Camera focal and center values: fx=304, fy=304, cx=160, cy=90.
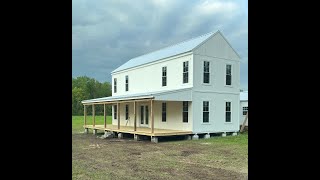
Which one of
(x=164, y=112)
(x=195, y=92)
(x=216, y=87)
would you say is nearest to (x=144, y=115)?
(x=164, y=112)

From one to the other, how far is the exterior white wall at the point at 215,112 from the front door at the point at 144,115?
4625 mm

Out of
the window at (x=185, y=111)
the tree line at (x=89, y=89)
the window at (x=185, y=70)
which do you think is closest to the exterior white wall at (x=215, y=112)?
the window at (x=185, y=111)

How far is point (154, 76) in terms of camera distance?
19.1m

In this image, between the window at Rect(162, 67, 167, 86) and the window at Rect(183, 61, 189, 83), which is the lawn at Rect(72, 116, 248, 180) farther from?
the window at Rect(162, 67, 167, 86)

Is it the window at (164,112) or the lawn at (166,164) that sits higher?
the window at (164,112)

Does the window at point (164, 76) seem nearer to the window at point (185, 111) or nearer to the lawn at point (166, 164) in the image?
the window at point (185, 111)

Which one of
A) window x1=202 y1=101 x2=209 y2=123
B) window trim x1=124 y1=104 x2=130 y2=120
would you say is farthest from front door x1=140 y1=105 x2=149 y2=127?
window x1=202 y1=101 x2=209 y2=123

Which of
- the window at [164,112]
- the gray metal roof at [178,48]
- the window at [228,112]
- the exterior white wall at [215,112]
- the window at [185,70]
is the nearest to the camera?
the exterior white wall at [215,112]

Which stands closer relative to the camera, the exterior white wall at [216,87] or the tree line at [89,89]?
the exterior white wall at [216,87]

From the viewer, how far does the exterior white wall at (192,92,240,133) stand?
52.3 ft

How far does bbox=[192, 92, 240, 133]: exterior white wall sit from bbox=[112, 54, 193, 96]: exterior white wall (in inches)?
43.8

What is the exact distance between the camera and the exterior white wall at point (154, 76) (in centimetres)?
1682
